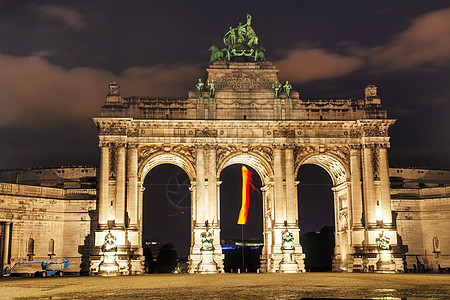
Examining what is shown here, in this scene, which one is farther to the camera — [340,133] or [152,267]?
[152,267]

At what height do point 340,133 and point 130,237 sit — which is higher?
point 340,133

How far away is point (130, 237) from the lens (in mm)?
57812

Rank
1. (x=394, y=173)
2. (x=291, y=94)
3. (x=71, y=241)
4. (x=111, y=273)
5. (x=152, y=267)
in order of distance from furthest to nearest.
Result: (x=152, y=267), (x=394, y=173), (x=71, y=241), (x=291, y=94), (x=111, y=273)

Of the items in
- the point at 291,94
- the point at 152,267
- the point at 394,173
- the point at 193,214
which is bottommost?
the point at 152,267

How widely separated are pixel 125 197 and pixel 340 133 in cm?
2375

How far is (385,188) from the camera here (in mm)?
60031

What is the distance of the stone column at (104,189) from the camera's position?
5750 centimetres

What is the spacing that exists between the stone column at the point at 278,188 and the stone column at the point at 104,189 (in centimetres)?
1719

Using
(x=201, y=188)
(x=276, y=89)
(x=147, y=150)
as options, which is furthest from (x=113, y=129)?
(x=276, y=89)

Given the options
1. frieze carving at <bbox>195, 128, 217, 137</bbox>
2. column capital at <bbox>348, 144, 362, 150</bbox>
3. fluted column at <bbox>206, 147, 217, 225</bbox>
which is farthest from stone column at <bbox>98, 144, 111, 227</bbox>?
column capital at <bbox>348, 144, 362, 150</bbox>

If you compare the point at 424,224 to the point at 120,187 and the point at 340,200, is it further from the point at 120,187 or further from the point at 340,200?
the point at 120,187

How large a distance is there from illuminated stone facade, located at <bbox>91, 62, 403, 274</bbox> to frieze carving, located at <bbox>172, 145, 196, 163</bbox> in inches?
4.1

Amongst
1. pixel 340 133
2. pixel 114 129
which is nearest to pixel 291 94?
pixel 340 133

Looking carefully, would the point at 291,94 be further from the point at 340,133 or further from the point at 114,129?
the point at 114,129
